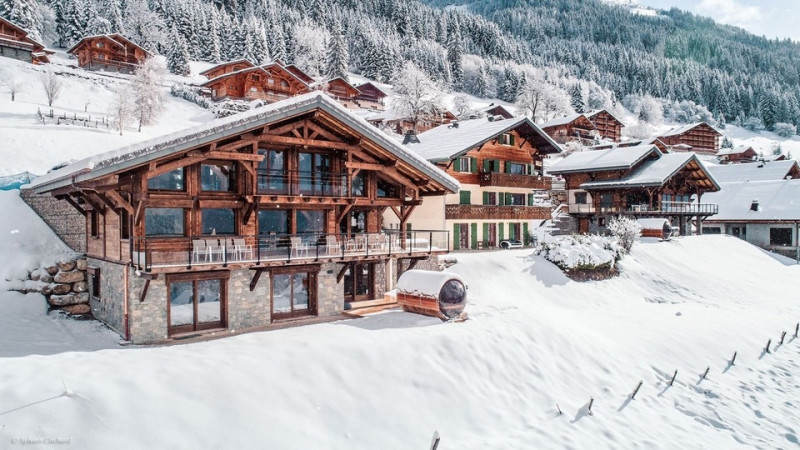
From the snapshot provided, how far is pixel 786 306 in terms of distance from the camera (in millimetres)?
29422

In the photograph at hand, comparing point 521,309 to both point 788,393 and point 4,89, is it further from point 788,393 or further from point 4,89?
point 4,89

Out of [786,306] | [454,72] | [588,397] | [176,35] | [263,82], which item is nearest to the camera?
[588,397]

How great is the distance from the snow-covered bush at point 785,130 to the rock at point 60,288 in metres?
157

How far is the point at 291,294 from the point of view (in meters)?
19.5

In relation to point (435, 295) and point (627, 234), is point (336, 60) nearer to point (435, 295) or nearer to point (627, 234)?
point (627, 234)

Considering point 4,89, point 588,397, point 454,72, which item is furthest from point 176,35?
point 588,397

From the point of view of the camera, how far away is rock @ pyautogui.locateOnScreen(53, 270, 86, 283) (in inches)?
787

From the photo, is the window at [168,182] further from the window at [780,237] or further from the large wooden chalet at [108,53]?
the large wooden chalet at [108,53]

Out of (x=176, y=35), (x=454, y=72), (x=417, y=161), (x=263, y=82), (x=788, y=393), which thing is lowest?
(x=788, y=393)

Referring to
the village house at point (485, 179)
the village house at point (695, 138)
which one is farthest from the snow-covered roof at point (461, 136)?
the village house at point (695, 138)

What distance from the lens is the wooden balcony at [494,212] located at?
32.8 meters

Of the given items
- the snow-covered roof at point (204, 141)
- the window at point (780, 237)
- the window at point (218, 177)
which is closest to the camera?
the snow-covered roof at point (204, 141)

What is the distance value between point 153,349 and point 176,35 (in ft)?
A: 257

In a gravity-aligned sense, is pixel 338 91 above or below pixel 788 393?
above
